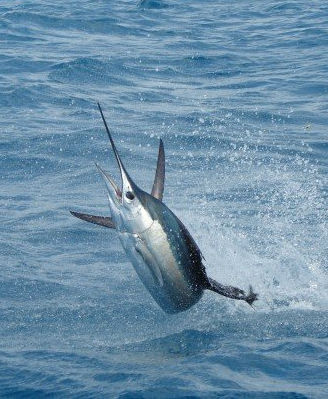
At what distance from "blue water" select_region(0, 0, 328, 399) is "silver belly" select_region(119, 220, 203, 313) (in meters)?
0.41

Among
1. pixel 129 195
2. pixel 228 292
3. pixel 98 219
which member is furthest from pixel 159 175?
pixel 228 292

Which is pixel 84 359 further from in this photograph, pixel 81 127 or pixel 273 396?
pixel 81 127

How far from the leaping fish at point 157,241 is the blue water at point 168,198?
0.46m

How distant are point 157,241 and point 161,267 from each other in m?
0.18

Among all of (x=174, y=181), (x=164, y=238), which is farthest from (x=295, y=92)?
(x=164, y=238)

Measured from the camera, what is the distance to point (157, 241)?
218 inches

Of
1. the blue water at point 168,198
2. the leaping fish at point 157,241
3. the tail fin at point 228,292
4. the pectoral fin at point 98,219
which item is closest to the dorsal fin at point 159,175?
the leaping fish at point 157,241

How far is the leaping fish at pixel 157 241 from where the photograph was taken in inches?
214

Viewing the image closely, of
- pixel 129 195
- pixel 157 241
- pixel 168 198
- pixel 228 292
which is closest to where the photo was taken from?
pixel 129 195

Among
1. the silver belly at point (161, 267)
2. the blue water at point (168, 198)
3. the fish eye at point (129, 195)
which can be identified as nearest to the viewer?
the fish eye at point (129, 195)

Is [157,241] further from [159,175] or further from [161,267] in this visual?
[159,175]

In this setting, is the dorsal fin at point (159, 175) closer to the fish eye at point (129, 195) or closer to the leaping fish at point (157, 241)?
the leaping fish at point (157, 241)

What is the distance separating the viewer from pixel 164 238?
219 inches

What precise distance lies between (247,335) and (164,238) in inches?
44.2
